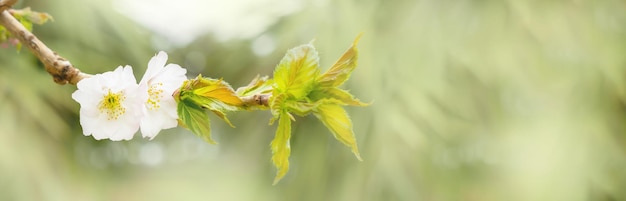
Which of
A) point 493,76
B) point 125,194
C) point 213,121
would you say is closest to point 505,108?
point 493,76

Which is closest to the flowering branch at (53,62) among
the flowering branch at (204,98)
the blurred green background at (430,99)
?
the flowering branch at (204,98)

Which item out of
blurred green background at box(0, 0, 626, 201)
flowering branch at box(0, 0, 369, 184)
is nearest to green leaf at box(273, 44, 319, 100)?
flowering branch at box(0, 0, 369, 184)

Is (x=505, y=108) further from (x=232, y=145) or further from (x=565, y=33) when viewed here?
(x=232, y=145)

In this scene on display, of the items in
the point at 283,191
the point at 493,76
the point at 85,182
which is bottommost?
the point at 85,182

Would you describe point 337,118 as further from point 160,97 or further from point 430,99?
point 430,99

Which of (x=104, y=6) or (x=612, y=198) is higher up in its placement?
(x=612, y=198)

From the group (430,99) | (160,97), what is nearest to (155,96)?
(160,97)

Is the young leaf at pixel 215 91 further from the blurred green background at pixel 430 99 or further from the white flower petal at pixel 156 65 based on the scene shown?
the blurred green background at pixel 430 99

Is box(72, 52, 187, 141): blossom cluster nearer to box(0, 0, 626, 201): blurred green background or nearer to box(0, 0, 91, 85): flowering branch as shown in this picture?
box(0, 0, 91, 85): flowering branch
